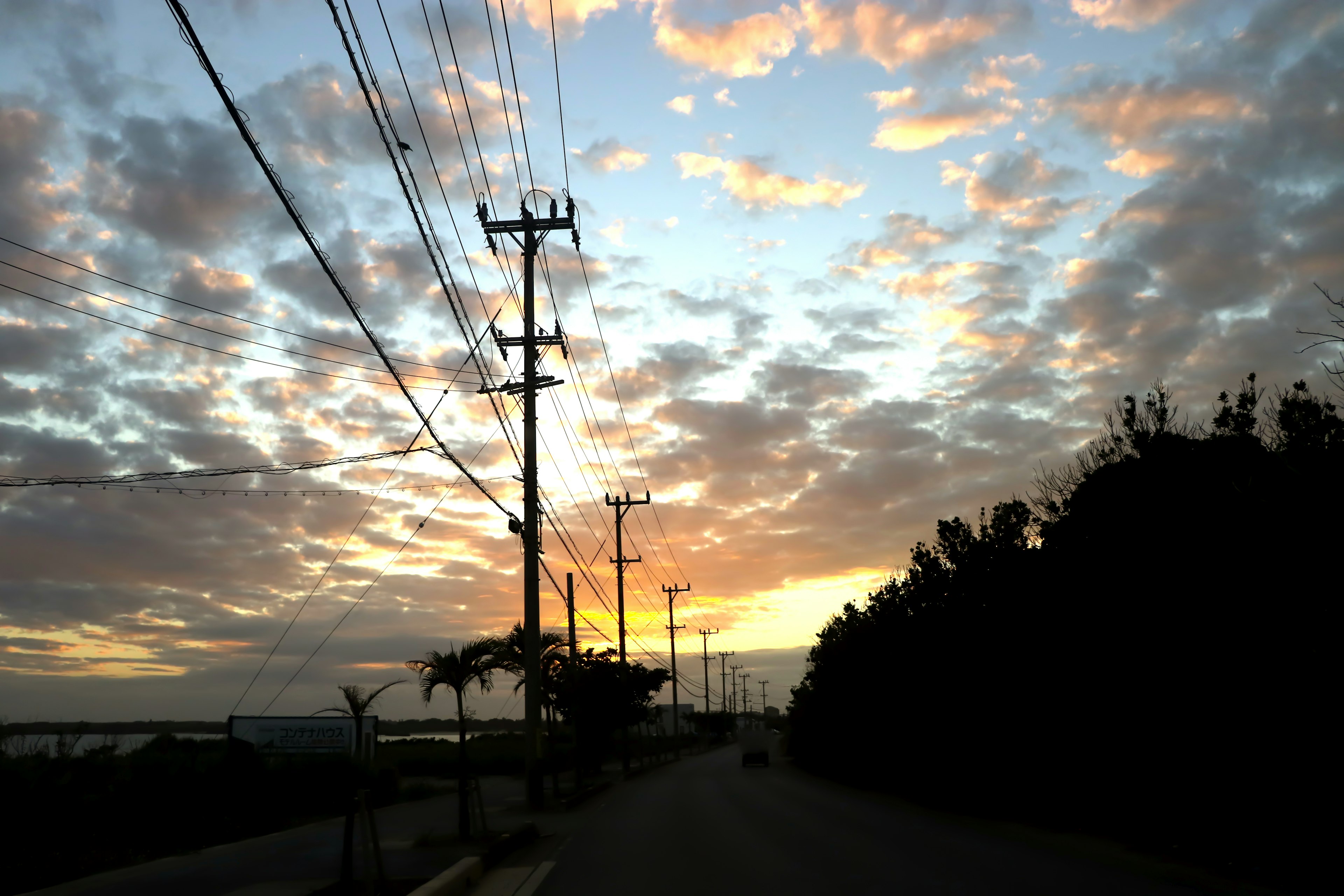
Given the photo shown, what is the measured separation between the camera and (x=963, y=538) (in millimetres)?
30141

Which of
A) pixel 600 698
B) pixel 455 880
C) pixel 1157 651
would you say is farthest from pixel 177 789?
pixel 600 698

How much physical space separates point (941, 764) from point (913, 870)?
16633 mm

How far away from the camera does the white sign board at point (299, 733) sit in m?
31.6

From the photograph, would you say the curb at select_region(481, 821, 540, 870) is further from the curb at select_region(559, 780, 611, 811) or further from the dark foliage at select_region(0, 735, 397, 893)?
the curb at select_region(559, 780, 611, 811)

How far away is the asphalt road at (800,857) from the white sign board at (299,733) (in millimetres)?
12529

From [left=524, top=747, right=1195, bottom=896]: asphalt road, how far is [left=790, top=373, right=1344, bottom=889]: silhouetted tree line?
94.0 inches

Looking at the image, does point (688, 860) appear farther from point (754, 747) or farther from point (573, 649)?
point (754, 747)

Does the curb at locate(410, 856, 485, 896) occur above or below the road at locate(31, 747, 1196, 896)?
above

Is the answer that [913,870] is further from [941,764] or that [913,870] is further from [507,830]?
[941,764]

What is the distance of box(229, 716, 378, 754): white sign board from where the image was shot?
3158 centimetres

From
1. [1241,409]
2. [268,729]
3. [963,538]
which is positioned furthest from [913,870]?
[268,729]

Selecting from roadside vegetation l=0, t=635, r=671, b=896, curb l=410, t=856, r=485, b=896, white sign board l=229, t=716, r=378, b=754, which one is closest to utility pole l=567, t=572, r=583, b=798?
roadside vegetation l=0, t=635, r=671, b=896

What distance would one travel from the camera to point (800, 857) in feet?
46.0

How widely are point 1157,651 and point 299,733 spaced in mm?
26704
